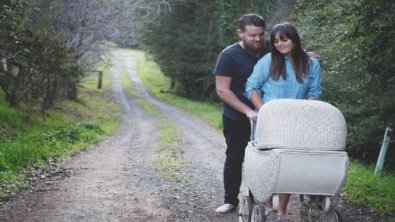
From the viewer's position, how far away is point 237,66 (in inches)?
193

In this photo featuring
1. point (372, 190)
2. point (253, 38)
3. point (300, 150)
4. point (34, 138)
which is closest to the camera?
point (300, 150)

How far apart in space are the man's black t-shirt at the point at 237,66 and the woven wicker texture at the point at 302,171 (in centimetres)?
131

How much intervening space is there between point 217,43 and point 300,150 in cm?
2572

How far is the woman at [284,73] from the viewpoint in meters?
4.15

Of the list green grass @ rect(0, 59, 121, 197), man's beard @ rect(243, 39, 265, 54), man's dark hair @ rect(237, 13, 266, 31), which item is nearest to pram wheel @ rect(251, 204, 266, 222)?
man's beard @ rect(243, 39, 265, 54)

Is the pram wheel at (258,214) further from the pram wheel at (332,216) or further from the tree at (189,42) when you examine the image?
the tree at (189,42)

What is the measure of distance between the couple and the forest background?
2147 mm

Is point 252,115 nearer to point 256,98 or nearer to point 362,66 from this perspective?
point 256,98

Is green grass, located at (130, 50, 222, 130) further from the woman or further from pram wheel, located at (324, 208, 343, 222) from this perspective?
pram wheel, located at (324, 208, 343, 222)

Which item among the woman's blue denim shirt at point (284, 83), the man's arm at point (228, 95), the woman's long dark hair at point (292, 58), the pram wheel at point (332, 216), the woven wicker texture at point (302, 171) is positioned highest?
the woman's long dark hair at point (292, 58)

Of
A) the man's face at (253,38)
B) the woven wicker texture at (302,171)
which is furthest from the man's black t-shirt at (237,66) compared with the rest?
the woven wicker texture at (302,171)

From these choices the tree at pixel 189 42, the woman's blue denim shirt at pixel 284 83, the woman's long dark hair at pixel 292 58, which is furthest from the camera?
the tree at pixel 189 42

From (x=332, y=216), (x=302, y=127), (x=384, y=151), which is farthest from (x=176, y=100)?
(x=302, y=127)

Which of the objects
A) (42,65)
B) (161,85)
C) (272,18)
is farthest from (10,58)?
(161,85)
